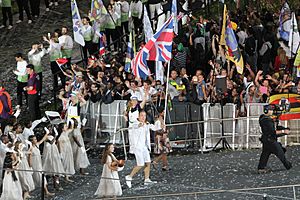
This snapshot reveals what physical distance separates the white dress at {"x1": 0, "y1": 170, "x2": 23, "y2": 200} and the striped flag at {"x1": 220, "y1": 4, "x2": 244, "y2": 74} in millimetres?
7116

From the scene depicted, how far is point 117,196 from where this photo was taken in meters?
24.6

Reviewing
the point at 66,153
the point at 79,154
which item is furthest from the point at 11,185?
the point at 79,154

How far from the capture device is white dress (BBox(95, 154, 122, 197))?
2470cm

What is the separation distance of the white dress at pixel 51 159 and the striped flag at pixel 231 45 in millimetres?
5402

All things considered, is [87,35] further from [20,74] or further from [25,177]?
[25,177]

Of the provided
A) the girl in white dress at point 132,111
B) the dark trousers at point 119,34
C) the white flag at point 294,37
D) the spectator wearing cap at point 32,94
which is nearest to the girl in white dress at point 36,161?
the girl in white dress at point 132,111

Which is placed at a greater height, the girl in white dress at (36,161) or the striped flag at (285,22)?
the striped flag at (285,22)

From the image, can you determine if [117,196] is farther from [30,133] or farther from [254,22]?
[254,22]

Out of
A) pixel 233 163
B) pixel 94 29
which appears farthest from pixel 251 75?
pixel 94 29

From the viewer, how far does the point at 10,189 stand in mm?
24438

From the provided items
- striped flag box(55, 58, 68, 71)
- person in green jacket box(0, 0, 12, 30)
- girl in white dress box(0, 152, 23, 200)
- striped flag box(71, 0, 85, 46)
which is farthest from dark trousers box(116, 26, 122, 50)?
girl in white dress box(0, 152, 23, 200)

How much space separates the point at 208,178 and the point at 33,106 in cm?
610

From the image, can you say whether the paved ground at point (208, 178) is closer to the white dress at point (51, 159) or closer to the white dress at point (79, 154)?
the white dress at point (79, 154)

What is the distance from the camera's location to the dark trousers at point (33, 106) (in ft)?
99.9
